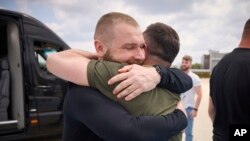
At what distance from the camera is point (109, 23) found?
1543 mm

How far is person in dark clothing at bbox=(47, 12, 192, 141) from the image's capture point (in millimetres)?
1398

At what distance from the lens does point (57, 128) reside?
6.21 metres

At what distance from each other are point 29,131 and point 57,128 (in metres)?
0.48

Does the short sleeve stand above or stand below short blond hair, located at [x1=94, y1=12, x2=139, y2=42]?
below

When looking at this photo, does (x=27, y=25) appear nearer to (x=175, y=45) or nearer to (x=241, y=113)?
(x=241, y=113)

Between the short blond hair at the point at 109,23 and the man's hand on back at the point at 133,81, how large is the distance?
0.54 ft

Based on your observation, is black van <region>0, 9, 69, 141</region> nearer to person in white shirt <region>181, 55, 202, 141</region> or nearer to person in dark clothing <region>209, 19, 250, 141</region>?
person in white shirt <region>181, 55, 202, 141</region>

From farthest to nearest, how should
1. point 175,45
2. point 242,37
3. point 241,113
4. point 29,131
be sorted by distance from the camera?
point 29,131 < point 242,37 < point 241,113 < point 175,45

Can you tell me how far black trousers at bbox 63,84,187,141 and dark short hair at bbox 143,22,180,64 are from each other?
303mm

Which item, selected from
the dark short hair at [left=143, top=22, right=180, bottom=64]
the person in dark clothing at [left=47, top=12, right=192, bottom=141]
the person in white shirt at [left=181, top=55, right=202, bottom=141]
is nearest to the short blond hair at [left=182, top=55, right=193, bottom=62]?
the person in white shirt at [left=181, top=55, right=202, bottom=141]

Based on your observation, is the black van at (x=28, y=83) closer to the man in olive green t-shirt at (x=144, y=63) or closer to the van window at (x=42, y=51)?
the van window at (x=42, y=51)

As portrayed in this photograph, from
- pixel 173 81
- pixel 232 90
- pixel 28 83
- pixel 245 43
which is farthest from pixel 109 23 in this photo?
pixel 28 83

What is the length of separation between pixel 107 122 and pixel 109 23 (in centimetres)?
41

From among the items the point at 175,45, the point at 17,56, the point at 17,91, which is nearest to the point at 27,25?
the point at 17,56
